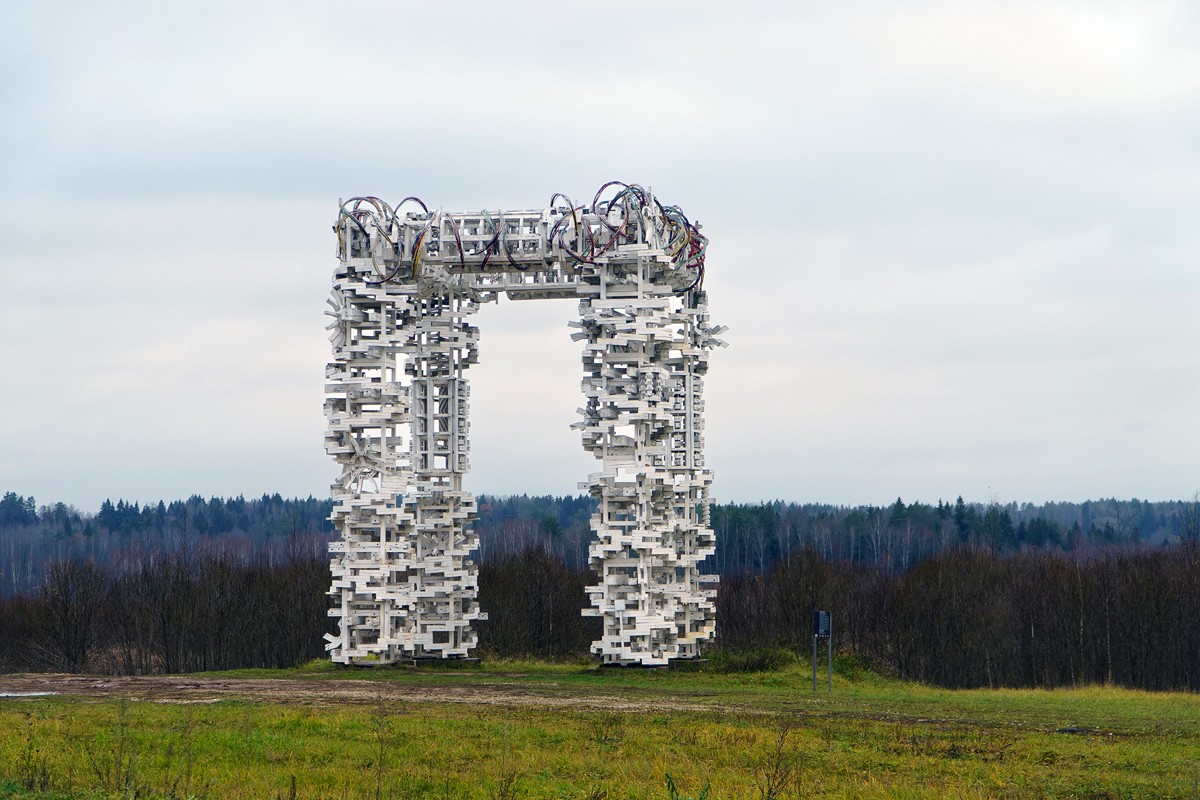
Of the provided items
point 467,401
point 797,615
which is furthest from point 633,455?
point 797,615

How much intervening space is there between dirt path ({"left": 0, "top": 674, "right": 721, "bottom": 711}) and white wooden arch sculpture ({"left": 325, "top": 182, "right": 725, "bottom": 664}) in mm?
4347

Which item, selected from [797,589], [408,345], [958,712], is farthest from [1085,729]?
[797,589]

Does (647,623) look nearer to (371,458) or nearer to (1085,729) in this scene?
(371,458)

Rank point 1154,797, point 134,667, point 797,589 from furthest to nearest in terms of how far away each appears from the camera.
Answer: point 134,667
point 797,589
point 1154,797

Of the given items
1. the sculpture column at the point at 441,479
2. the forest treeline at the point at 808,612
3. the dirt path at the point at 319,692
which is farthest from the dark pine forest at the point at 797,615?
the dirt path at the point at 319,692

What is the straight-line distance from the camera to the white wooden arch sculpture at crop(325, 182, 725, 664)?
1414 inches

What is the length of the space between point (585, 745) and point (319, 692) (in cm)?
1085

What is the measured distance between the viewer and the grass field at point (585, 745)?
1766cm

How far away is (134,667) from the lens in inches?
2717

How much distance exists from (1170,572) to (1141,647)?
4.49 metres

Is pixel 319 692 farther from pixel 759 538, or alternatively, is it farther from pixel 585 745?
pixel 759 538

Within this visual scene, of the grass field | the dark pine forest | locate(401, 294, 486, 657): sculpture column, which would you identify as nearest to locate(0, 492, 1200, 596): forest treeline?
the dark pine forest

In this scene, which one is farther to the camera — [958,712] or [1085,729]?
[958,712]

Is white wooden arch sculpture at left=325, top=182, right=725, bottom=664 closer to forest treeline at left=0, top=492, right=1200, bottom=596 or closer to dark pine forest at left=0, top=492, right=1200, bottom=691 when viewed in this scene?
dark pine forest at left=0, top=492, right=1200, bottom=691
